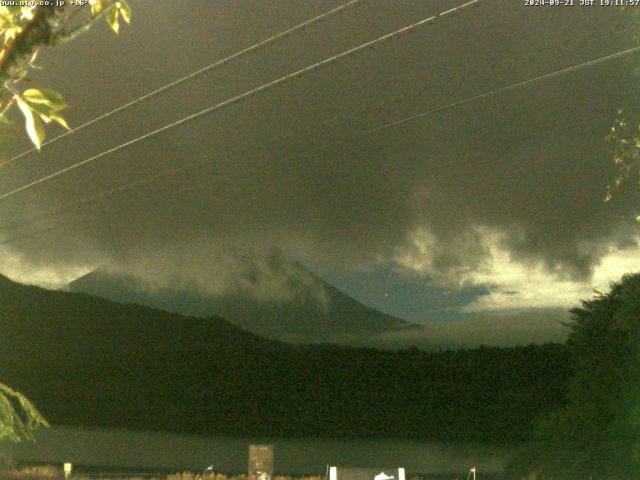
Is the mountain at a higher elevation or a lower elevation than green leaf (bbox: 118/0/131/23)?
higher

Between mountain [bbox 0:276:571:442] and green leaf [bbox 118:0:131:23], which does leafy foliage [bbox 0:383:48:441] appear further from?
mountain [bbox 0:276:571:442]

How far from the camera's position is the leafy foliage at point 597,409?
26578 millimetres

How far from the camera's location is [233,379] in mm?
99688

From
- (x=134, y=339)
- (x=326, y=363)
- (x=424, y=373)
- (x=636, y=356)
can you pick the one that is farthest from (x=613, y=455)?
(x=134, y=339)

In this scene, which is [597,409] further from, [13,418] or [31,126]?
[31,126]

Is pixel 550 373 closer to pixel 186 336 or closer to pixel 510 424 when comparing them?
pixel 510 424

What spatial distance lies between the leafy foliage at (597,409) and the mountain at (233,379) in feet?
61.5

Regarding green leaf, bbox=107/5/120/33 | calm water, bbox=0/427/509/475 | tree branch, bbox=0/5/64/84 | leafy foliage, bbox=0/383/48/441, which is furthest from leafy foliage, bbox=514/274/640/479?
tree branch, bbox=0/5/64/84

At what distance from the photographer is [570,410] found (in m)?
31.0

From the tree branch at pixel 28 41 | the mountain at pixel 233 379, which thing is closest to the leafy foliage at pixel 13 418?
the tree branch at pixel 28 41

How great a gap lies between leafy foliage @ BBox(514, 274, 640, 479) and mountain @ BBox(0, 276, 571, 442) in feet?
61.5

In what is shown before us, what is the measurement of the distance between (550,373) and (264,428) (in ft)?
85.9

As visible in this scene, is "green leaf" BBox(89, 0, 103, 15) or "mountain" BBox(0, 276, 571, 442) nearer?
"green leaf" BBox(89, 0, 103, 15)

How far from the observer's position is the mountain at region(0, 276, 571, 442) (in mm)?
64562
